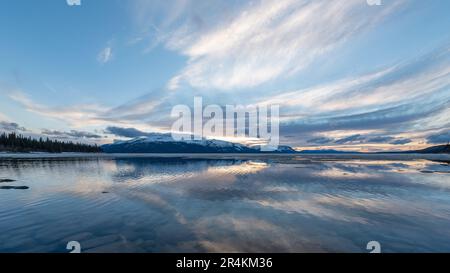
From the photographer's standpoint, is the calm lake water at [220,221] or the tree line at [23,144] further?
the tree line at [23,144]

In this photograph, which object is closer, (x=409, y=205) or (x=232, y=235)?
(x=232, y=235)

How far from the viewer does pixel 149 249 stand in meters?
10.0

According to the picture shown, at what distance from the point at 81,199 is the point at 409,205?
3102cm

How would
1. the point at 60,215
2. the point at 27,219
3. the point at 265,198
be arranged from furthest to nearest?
the point at 265,198
the point at 60,215
the point at 27,219

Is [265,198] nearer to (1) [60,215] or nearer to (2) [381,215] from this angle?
(2) [381,215]

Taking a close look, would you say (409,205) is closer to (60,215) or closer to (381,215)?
(381,215)

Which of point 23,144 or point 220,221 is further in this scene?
point 23,144

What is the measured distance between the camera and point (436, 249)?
1050 centimetres

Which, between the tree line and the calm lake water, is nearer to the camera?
the calm lake water
